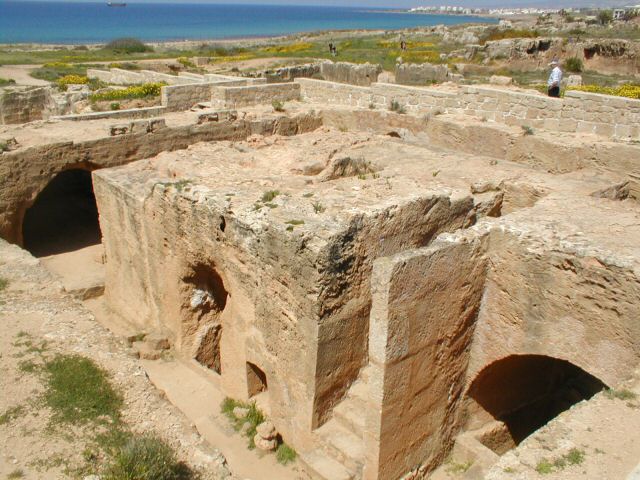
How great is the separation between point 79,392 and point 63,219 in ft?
36.0

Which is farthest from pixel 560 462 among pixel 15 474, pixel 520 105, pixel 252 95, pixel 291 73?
pixel 291 73

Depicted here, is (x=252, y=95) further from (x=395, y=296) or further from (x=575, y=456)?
(x=575, y=456)

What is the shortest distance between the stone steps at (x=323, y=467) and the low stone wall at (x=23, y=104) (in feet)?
44.0

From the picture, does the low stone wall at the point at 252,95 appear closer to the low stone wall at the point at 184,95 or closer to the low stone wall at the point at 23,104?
the low stone wall at the point at 184,95

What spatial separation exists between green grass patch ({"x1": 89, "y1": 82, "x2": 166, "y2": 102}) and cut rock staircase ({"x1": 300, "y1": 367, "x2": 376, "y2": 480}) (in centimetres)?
1230

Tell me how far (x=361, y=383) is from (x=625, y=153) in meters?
6.16

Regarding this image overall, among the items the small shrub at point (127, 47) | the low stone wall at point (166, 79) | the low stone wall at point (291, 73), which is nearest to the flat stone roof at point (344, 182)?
the low stone wall at point (166, 79)

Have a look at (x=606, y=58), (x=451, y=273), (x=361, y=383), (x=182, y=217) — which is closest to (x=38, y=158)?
(x=182, y=217)

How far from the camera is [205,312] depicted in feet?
32.6

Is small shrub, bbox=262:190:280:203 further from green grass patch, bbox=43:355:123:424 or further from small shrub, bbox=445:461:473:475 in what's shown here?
small shrub, bbox=445:461:473:475

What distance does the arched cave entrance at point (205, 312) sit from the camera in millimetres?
9656

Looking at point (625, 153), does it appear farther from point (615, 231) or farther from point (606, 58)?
point (606, 58)

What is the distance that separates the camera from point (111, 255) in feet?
36.9

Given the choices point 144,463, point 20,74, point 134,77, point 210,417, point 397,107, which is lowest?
point 210,417
